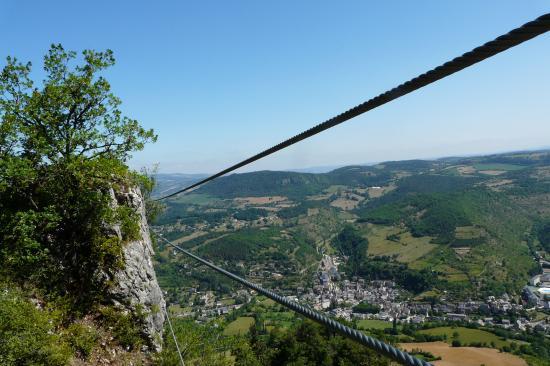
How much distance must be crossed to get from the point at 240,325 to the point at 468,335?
4203 centimetres

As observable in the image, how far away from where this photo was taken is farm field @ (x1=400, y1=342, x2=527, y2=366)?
4614cm

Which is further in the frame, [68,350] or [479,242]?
[479,242]

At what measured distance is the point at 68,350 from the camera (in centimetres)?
708

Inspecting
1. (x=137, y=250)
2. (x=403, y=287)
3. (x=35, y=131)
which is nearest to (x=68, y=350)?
(x=137, y=250)

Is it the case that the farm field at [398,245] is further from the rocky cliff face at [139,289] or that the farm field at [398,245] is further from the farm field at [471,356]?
the rocky cliff face at [139,289]

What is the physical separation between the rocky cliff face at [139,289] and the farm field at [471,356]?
43.4 metres

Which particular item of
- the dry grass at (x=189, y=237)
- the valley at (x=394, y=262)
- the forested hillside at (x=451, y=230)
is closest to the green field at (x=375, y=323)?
the valley at (x=394, y=262)

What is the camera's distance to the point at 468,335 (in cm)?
6356

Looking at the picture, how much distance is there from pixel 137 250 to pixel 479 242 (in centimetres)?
12912

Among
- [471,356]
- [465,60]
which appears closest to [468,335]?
[471,356]

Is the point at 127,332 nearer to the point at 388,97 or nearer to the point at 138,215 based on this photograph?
the point at 138,215

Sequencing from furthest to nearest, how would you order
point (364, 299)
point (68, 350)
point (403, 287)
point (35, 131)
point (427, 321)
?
point (403, 287)
point (364, 299)
point (427, 321)
point (35, 131)
point (68, 350)

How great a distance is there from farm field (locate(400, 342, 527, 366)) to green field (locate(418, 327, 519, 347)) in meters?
5.98

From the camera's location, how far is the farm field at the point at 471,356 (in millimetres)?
46138
